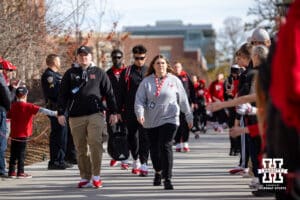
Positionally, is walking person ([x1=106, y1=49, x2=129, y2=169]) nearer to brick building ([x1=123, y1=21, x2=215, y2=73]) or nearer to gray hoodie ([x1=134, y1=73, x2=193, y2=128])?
gray hoodie ([x1=134, y1=73, x2=193, y2=128])

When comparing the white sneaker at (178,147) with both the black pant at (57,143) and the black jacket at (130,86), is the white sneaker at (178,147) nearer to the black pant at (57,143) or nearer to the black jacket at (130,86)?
the black pant at (57,143)

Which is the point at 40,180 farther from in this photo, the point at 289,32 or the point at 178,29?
the point at 178,29

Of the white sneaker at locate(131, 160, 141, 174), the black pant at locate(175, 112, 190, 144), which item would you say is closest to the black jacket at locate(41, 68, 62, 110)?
the white sneaker at locate(131, 160, 141, 174)

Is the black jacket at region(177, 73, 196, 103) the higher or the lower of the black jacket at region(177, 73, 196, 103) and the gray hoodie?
the higher

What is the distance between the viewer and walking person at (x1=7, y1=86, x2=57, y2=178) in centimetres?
1339

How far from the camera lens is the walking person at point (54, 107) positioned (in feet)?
49.4

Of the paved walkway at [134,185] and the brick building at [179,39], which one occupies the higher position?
the brick building at [179,39]

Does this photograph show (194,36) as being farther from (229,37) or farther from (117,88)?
(117,88)

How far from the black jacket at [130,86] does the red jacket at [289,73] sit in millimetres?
9296

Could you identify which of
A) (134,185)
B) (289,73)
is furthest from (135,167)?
(289,73)

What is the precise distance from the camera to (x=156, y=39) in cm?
10912

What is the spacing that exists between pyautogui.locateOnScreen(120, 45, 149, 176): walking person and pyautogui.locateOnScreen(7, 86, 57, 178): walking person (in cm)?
143

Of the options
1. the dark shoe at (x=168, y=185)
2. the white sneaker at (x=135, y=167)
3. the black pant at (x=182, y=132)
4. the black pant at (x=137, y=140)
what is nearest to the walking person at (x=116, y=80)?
the black pant at (x=137, y=140)

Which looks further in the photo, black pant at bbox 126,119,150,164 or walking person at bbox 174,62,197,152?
walking person at bbox 174,62,197,152
